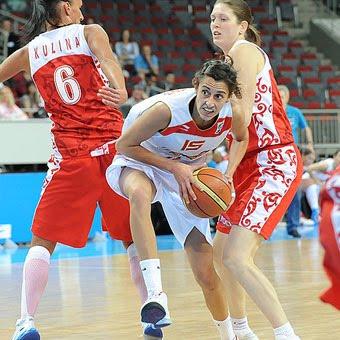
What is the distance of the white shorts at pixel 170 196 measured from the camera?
5.14 metres

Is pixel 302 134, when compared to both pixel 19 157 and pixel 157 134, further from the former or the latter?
pixel 157 134

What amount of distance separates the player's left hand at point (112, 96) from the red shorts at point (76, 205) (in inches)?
13.1

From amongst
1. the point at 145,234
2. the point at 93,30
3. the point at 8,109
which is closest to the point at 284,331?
the point at 145,234

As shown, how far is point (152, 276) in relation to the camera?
192 inches

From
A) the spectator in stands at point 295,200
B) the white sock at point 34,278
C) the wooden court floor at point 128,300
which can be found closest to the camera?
the white sock at point 34,278

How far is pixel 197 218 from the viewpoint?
17.0ft

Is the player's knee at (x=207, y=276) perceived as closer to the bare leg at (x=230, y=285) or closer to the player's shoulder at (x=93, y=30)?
the bare leg at (x=230, y=285)

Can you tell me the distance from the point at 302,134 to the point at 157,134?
443 inches

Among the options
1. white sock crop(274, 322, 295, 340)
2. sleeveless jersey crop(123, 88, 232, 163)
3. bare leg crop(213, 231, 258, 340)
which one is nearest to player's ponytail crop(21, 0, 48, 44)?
sleeveless jersey crop(123, 88, 232, 163)

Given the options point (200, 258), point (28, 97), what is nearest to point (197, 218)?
point (200, 258)

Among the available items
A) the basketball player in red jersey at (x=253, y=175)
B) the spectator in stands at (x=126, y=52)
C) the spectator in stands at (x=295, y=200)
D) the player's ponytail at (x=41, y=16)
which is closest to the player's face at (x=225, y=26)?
the basketball player in red jersey at (x=253, y=175)

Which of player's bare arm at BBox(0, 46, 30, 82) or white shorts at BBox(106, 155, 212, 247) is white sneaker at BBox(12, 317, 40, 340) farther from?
player's bare arm at BBox(0, 46, 30, 82)

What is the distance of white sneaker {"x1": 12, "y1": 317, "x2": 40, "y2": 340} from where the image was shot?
5191mm

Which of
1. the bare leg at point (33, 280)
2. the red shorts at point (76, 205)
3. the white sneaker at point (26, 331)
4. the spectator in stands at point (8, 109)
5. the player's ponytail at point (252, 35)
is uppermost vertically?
the player's ponytail at point (252, 35)
